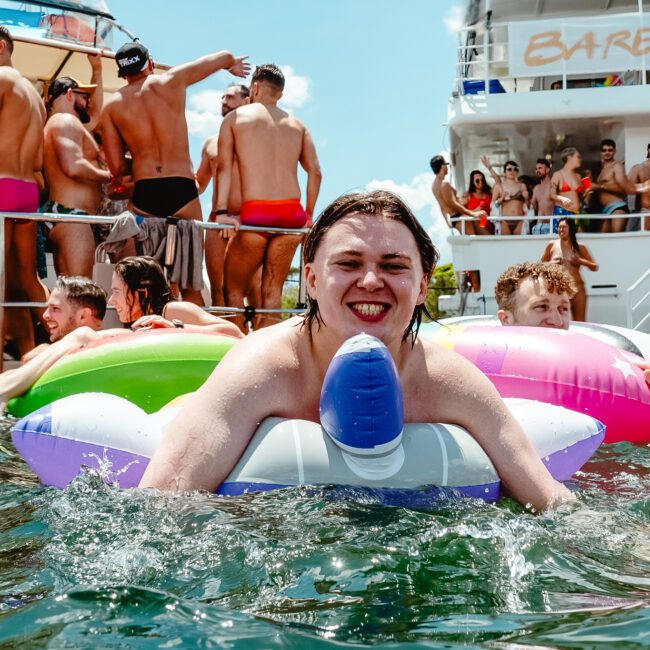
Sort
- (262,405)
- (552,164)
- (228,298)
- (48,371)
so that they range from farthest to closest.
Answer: (552,164), (228,298), (48,371), (262,405)

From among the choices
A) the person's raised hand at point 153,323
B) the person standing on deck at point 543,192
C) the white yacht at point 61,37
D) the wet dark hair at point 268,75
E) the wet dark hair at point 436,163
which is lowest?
the person's raised hand at point 153,323

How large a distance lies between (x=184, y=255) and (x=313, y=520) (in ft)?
13.4

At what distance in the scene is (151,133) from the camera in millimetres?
6285

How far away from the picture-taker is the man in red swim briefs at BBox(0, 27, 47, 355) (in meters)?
5.82

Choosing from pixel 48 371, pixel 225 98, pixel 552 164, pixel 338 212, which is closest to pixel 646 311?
pixel 552 164

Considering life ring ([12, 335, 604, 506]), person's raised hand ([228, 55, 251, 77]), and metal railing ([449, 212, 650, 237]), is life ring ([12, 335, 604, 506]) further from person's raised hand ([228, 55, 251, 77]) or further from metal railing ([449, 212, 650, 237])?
metal railing ([449, 212, 650, 237])

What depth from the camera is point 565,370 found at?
165 inches

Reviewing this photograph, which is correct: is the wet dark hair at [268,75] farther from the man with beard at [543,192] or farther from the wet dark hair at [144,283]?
the man with beard at [543,192]

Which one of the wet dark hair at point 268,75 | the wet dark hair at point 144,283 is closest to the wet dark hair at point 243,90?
the wet dark hair at point 268,75

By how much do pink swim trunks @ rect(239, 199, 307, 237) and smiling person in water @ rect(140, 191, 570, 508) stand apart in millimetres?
3942

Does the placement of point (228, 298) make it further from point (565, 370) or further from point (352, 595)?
point (352, 595)

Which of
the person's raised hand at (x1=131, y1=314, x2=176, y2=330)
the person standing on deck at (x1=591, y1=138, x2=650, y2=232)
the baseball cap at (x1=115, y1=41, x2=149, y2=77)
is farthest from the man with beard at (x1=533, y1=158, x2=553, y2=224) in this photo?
the person's raised hand at (x1=131, y1=314, x2=176, y2=330)

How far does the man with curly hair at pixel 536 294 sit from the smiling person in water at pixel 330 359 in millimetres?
2110

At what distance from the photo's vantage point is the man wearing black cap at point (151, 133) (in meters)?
6.27
